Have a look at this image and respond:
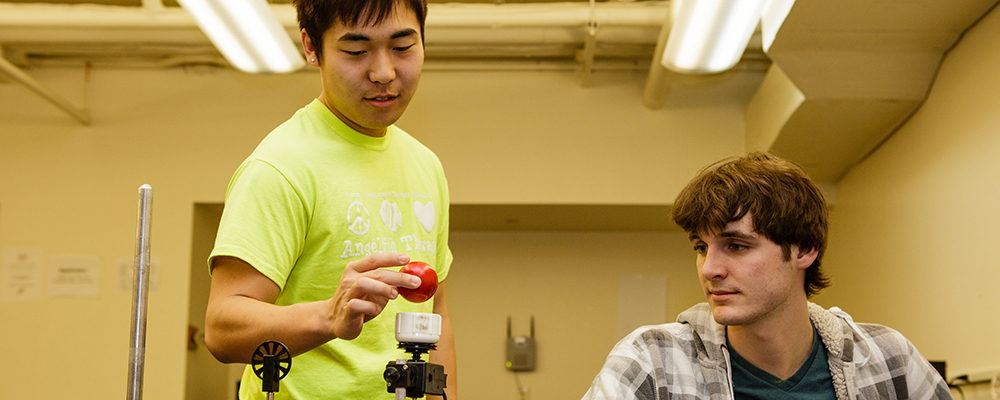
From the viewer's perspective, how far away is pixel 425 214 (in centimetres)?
131

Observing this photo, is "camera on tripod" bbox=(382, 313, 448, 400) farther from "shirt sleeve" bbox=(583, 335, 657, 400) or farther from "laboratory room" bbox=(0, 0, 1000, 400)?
"shirt sleeve" bbox=(583, 335, 657, 400)

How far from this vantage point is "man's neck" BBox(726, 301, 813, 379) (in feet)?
5.03

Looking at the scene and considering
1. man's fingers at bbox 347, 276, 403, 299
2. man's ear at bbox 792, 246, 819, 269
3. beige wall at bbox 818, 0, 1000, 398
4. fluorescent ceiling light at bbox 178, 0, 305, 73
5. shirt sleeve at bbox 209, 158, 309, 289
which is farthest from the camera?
fluorescent ceiling light at bbox 178, 0, 305, 73

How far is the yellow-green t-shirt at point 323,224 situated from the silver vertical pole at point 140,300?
0.09 meters

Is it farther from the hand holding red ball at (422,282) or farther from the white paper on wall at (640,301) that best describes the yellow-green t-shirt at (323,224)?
the white paper on wall at (640,301)

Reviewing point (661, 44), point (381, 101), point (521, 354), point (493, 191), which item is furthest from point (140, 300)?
point (521, 354)

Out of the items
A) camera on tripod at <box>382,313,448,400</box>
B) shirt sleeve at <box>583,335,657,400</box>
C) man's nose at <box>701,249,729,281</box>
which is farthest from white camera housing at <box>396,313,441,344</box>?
man's nose at <box>701,249,729,281</box>

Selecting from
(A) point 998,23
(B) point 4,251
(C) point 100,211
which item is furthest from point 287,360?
(B) point 4,251

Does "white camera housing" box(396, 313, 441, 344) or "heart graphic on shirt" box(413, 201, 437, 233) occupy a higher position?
"heart graphic on shirt" box(413, 201, 437, 233)

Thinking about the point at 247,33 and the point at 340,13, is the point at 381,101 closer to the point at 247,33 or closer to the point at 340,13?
the point at 340,13

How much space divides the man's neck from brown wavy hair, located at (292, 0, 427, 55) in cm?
89

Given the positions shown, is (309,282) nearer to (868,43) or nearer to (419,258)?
(419,258)

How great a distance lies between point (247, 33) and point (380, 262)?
2.55 meters

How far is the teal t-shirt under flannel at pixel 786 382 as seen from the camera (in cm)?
150
